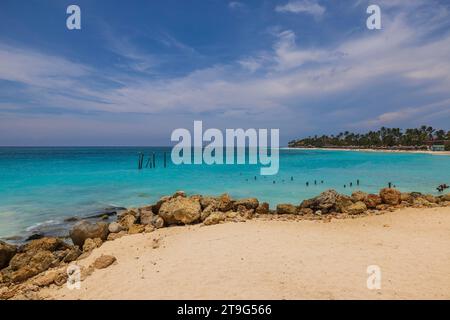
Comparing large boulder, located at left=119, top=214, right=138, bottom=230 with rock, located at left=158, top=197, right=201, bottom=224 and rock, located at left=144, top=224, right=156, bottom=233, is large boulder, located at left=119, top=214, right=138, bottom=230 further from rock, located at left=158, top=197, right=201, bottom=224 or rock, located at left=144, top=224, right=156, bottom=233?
rock, located at left=158, top=197, right=201, bottom=224

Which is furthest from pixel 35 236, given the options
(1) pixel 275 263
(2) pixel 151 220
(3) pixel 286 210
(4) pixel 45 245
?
(3) pixel 286 210

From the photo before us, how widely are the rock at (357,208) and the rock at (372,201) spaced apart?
0.67 meters

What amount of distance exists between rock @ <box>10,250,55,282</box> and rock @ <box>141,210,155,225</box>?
4.46m

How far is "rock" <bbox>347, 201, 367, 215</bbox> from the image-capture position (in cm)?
1431

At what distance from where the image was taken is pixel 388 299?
228 inches

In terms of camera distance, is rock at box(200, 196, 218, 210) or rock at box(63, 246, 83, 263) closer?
rock at box(63, 246, 83, 263)

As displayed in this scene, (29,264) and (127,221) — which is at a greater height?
(127,221)

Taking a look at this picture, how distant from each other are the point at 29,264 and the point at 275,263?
775 cm

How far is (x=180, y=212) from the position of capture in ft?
42.6

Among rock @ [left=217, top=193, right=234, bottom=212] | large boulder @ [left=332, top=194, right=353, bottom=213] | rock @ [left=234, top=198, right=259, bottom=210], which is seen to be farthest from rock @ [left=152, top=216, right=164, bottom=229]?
large boulder @ [left=332, top=194, right=353, bottom=213]

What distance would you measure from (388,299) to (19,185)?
35370mm

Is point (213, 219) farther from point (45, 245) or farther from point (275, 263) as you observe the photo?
point (45, 245)
